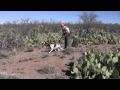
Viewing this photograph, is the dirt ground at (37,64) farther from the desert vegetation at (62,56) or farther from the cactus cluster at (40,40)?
the cactus cluster at (40,40)

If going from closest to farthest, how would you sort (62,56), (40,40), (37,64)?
1. (37,64)
2. (62,56)
3. (40,40)

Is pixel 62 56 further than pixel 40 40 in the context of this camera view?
No

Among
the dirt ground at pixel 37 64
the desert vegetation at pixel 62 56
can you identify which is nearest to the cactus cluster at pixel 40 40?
the desert vegetation at pixel 62 56

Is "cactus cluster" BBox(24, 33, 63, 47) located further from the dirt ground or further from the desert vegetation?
the dirt ground

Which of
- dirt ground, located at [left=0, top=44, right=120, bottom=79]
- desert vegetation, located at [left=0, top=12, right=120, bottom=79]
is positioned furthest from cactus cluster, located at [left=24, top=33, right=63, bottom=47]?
dirt ground, located at [left=0, top=44, right=120, bottom=79]

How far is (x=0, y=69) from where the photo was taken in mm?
11484

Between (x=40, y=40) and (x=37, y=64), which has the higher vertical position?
(x=40, y=40)

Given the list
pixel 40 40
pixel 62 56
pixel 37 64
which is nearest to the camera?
pixel 37 64

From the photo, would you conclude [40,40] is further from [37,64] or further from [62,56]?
[37,64]

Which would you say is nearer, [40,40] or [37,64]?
[37,64]

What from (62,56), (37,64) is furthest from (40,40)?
(37,64)
